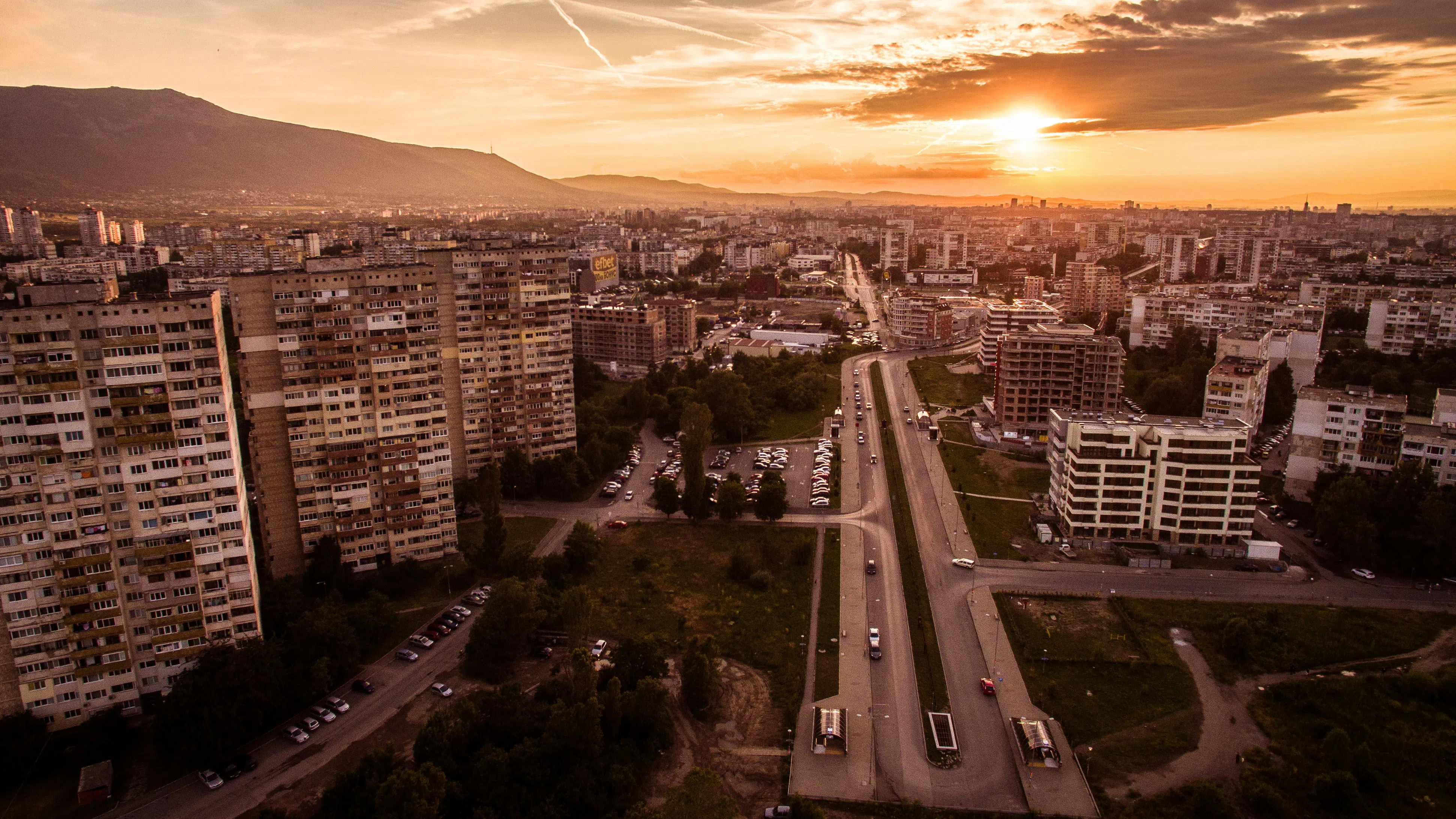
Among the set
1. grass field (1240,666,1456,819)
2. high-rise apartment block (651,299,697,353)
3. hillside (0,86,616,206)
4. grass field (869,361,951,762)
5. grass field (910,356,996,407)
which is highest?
hillside (0,86,616,206)

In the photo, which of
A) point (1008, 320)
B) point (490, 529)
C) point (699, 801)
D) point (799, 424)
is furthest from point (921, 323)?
point (699, 801)

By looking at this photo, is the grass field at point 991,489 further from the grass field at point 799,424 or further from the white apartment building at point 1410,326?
the white apartment building at point 1410,326

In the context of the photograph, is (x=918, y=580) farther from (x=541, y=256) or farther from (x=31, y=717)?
(x=31, y=717)

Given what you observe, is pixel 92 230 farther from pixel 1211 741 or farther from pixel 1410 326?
pixel 1410 326

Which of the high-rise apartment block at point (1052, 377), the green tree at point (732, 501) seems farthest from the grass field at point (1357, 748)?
the high-rise apartment block at point (1052, 377)

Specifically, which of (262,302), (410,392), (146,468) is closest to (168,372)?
(146,468)

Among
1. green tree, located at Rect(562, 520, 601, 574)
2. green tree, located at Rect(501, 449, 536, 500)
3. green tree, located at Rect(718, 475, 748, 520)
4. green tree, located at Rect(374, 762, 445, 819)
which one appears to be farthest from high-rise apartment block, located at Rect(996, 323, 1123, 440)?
green tree, located at Rect(374, 762, 445, 819)

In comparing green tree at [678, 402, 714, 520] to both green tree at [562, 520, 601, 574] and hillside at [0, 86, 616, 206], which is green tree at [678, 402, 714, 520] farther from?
hillside at [0, 86, 616, 206]
